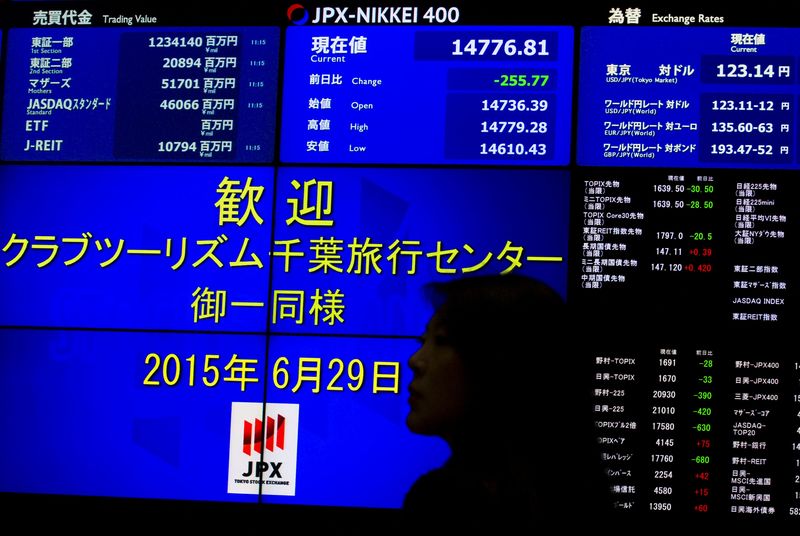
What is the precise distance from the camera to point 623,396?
308cm

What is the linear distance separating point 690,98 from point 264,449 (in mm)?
1642

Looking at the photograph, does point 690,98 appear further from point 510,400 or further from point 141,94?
point 510,400

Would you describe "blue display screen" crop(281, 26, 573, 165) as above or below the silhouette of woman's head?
above

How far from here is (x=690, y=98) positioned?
3.14 meters

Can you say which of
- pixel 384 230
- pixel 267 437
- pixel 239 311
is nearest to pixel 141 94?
pixel 239 311

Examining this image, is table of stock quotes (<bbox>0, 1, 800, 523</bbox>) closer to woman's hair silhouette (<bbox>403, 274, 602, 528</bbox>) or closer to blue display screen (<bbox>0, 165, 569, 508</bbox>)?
blue display screen (<bbox>0, 165, 569, 508</bbox>)

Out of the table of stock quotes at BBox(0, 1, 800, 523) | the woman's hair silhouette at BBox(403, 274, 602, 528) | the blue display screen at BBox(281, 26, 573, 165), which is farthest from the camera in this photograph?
the blue display screen at BBox(281, 26, 573, 165)

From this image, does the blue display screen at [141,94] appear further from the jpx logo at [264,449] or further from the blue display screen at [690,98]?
the blue display screen at [690,98]

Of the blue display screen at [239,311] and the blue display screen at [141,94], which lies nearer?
the blue display screen at [239,311]

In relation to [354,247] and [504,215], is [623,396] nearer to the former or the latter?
[504,215]

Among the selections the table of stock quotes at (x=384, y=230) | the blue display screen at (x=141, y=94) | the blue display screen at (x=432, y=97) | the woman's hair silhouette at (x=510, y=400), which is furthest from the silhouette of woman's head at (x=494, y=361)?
the blue display screen at (x=141, y=94)

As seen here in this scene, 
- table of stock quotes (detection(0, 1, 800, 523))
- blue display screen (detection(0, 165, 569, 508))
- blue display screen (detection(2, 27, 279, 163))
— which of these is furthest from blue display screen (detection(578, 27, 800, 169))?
blue display screen (detection(2, 27, 279, 163))

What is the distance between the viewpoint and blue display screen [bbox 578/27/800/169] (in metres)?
3.12

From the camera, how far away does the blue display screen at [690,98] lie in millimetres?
3115
